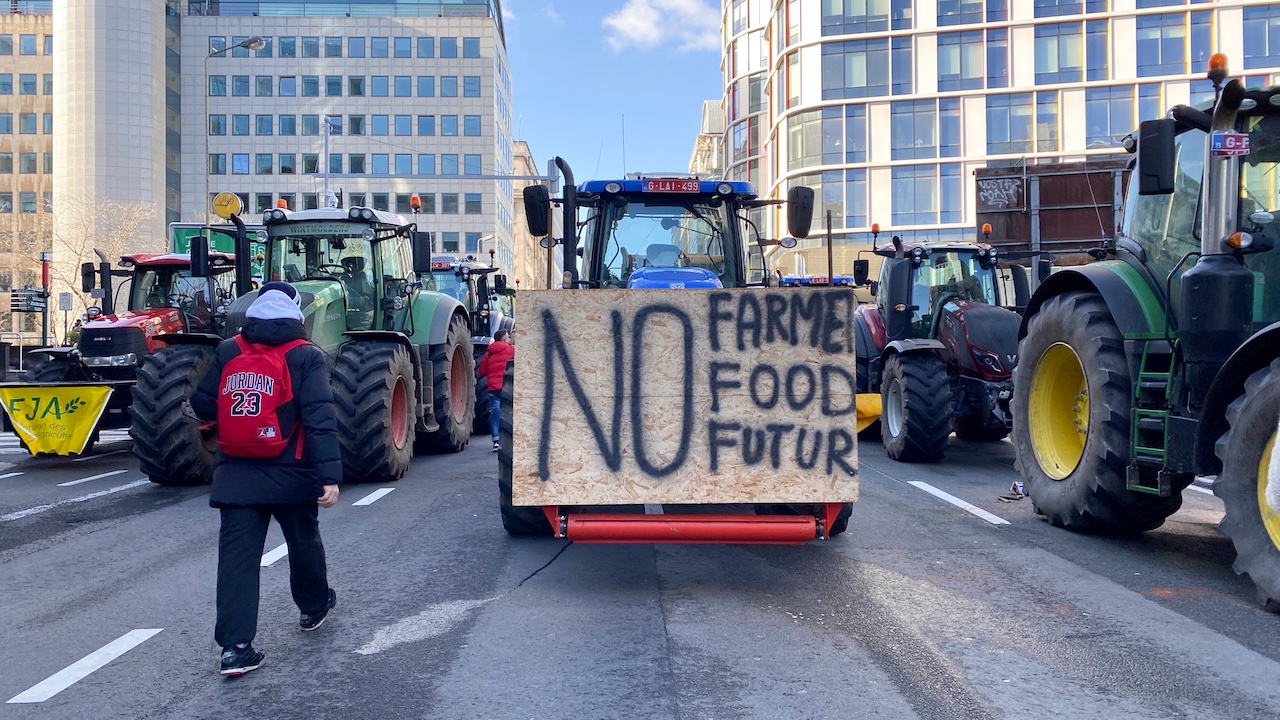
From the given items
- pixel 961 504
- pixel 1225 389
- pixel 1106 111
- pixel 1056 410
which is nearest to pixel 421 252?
pixel 961 504

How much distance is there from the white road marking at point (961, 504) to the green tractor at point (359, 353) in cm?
518

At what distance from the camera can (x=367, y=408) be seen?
400 inches

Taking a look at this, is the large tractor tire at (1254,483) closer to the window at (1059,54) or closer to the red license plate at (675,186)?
the red license plate at (675,186)

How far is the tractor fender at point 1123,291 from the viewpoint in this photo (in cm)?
679

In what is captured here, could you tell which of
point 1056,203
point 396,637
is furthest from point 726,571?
point 1056,203

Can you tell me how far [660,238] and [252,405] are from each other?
5.38 meters

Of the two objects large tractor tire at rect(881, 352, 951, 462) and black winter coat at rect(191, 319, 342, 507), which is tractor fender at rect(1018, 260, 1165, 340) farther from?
black winter coat at rect(191, 319, 342, 507)

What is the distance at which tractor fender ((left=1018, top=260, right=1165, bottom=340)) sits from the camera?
6.79 metres

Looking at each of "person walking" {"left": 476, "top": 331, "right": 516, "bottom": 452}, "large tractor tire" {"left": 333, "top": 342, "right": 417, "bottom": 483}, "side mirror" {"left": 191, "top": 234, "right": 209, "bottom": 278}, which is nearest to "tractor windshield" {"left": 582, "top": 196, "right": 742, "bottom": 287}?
"large tractor tire" {"left": 333, "top": 342, "right": 417, "bottom": 483}

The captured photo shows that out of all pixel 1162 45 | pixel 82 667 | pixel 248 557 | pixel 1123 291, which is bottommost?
pixel 82 667

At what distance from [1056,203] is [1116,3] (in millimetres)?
32371

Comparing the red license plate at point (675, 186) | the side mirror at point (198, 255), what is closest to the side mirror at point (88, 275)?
the side mirror at point (198, 255)

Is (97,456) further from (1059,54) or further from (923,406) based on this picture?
(1059,54)

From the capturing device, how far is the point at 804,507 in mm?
6078
